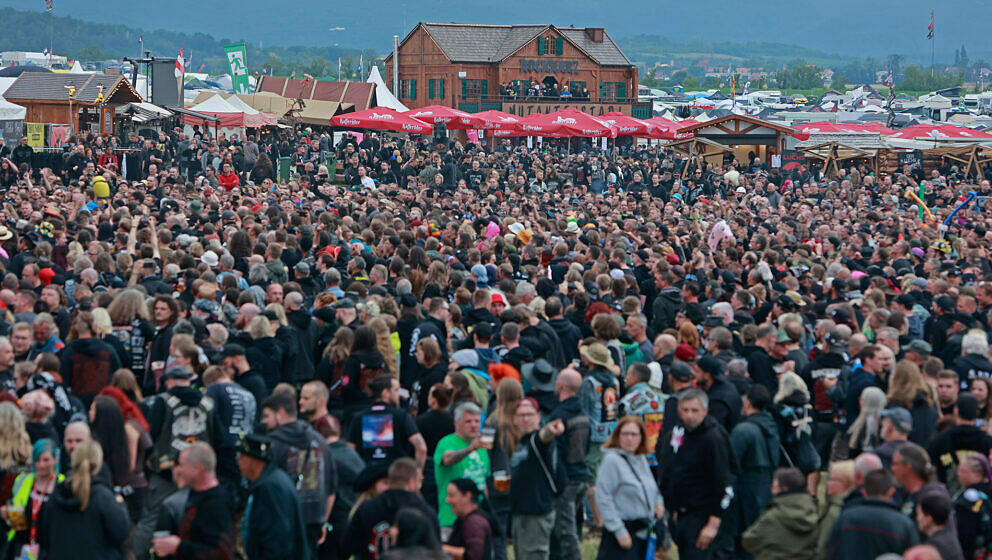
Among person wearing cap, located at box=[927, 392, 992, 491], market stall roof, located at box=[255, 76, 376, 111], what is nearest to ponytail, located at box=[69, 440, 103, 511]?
person wearing cap, located at box=[927, 392, 992, 491]

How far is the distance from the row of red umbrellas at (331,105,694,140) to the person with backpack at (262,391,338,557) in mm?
27662

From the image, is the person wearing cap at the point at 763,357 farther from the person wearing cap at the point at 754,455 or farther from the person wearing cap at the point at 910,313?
the person wearing cap at the point at 910,313

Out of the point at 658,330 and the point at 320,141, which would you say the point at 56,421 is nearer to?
the point at 658,330

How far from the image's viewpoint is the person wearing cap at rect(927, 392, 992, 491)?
758 centimetres

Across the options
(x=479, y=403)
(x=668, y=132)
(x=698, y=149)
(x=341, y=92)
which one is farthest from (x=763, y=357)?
(x=341, y=92)

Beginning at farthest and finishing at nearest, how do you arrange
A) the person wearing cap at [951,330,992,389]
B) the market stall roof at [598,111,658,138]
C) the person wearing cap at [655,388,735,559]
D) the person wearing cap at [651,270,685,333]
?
the market stall roof at [598,111,658,138] < the person wearing cap at [651,270,685,333] < the person wearing cap at [951,330,992,389] < the person wearing cap at [655,388,735,559]

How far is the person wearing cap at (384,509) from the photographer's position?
244 inches

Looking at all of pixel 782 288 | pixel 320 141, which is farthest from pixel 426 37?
pixel 782 288

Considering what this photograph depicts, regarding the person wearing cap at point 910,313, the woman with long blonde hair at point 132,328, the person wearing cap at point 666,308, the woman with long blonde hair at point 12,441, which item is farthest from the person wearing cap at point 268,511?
the person wearing cap at point 910,313

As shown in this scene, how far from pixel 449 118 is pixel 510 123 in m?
1.93

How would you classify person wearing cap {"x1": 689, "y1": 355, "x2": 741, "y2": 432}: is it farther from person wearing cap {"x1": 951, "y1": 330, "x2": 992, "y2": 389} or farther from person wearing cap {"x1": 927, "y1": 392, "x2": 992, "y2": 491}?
person wearing cap {"x1": 951, "y1": 330, "x2": 992, "y2": 389}

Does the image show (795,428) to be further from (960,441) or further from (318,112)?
(318,112)

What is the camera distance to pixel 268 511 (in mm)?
6453

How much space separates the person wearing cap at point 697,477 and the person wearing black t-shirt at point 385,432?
1.64 m
